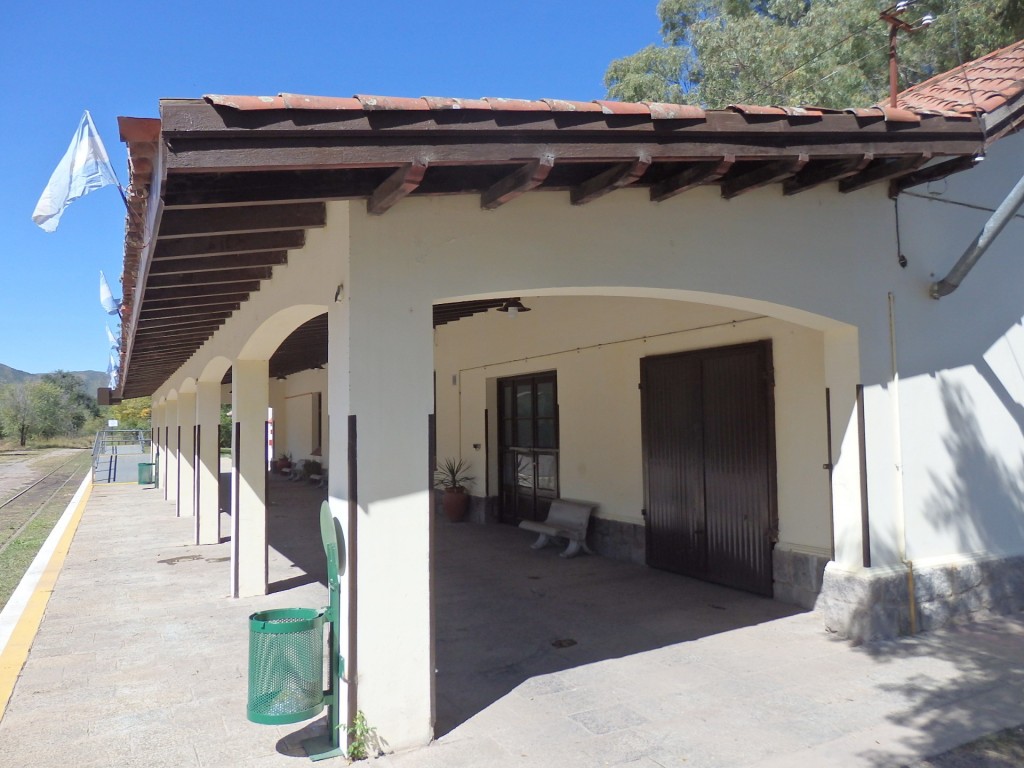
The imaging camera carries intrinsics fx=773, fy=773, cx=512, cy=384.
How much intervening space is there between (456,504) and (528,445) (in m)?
1.81

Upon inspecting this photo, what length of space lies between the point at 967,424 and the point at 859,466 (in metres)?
1.33

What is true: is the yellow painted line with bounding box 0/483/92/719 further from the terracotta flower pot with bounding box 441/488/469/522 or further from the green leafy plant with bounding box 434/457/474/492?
the green leafy plant with bounding box 434/457/474/492

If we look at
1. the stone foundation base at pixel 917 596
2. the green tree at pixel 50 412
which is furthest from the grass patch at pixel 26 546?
the green tree at pixel 50 412

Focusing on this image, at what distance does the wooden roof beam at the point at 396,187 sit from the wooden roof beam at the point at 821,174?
9.21 ft

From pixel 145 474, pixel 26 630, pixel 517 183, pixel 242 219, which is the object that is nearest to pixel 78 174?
pixel 242 219

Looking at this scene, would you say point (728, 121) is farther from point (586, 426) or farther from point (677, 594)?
point (586, 426)

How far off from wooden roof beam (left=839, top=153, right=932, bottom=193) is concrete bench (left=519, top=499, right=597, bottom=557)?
4706mm

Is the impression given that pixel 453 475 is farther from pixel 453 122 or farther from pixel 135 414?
pixel 135 414

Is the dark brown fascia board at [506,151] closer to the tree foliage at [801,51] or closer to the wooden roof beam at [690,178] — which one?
the wooden roof beam at [690,178]

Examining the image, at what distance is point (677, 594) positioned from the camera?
23.0 feet

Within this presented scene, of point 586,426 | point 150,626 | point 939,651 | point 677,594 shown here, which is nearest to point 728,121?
point 939,651

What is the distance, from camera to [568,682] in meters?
4.88

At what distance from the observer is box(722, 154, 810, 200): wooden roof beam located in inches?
186

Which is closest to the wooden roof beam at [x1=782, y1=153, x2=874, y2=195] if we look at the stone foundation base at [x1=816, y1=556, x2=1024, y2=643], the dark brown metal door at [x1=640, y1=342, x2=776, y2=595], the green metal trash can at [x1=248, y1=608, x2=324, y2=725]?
the dark brown metal door at [x1=640, y1=342, x2=776, y2=595]
